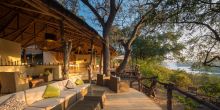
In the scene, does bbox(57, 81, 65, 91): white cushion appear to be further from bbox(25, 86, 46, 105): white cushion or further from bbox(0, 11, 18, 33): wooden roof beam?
bbox(0, 11, 18, 33): wooden roof beam

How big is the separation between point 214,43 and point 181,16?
3.46 m

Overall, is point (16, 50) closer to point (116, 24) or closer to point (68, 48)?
point (68, 48)

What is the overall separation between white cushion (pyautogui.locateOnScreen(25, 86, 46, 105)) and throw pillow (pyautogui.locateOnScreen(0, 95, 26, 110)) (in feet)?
1.37

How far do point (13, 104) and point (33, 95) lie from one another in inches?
48.1

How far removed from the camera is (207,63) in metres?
17.7

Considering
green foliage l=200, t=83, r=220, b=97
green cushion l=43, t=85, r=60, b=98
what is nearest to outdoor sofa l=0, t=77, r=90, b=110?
green cushion l=43, t=85, r=60, b=98

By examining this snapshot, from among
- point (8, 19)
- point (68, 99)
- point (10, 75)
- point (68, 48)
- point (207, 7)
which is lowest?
point (68, 99)

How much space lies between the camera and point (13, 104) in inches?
188

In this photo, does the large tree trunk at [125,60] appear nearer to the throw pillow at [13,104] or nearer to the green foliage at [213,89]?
the green foliage at [213,89]

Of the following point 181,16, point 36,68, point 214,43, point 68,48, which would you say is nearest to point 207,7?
point 181,16

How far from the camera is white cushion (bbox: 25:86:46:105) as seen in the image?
5703 millimetres

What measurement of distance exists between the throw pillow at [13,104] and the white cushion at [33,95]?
1.37 ft

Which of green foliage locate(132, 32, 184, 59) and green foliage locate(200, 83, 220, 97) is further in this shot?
green foliage locate(132, 32, 184, 59)

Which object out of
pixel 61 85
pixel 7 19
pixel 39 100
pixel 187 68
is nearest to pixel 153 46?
pixel 187 68
